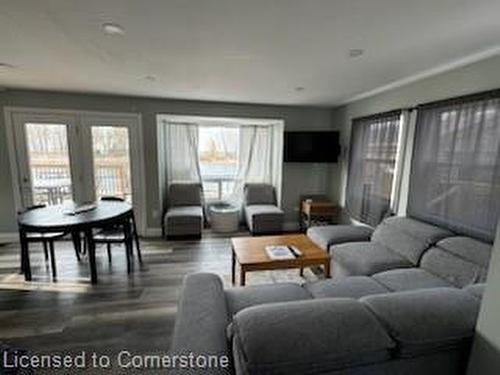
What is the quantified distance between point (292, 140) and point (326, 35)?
2.96m

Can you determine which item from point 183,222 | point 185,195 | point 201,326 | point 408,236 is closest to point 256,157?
point 185,195

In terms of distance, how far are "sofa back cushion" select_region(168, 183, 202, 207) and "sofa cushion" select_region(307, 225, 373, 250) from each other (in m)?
2.42

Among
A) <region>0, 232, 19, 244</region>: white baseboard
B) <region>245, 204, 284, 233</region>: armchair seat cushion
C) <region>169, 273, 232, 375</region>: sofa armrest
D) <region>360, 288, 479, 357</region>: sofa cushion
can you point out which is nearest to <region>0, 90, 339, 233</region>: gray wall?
<region>0, 232, 19, 244</region>: white baseboard

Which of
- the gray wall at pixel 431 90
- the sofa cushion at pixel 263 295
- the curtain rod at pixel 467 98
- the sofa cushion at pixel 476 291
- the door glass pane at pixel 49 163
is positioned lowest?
the sofa cushion at pixel 263 295

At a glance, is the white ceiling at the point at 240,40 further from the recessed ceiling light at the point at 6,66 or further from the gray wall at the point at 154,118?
the gray wall at the point at 154,118

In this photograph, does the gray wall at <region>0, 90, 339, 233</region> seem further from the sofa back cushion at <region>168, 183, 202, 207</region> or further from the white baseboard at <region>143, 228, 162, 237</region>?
the sofa back cushion at <region>168, 183, 202, 207</region>

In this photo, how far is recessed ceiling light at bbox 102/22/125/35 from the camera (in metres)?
1.86

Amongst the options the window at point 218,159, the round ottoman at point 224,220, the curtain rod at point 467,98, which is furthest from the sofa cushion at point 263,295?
the window at point 218,159

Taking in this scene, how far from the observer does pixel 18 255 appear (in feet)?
12.2

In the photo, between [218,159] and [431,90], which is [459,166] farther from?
[218,159]

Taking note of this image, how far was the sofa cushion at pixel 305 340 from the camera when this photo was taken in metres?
1.00

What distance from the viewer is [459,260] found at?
2223 mm

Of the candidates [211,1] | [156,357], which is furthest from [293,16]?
[156,357]

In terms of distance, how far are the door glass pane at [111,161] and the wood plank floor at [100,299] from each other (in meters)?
1.06
